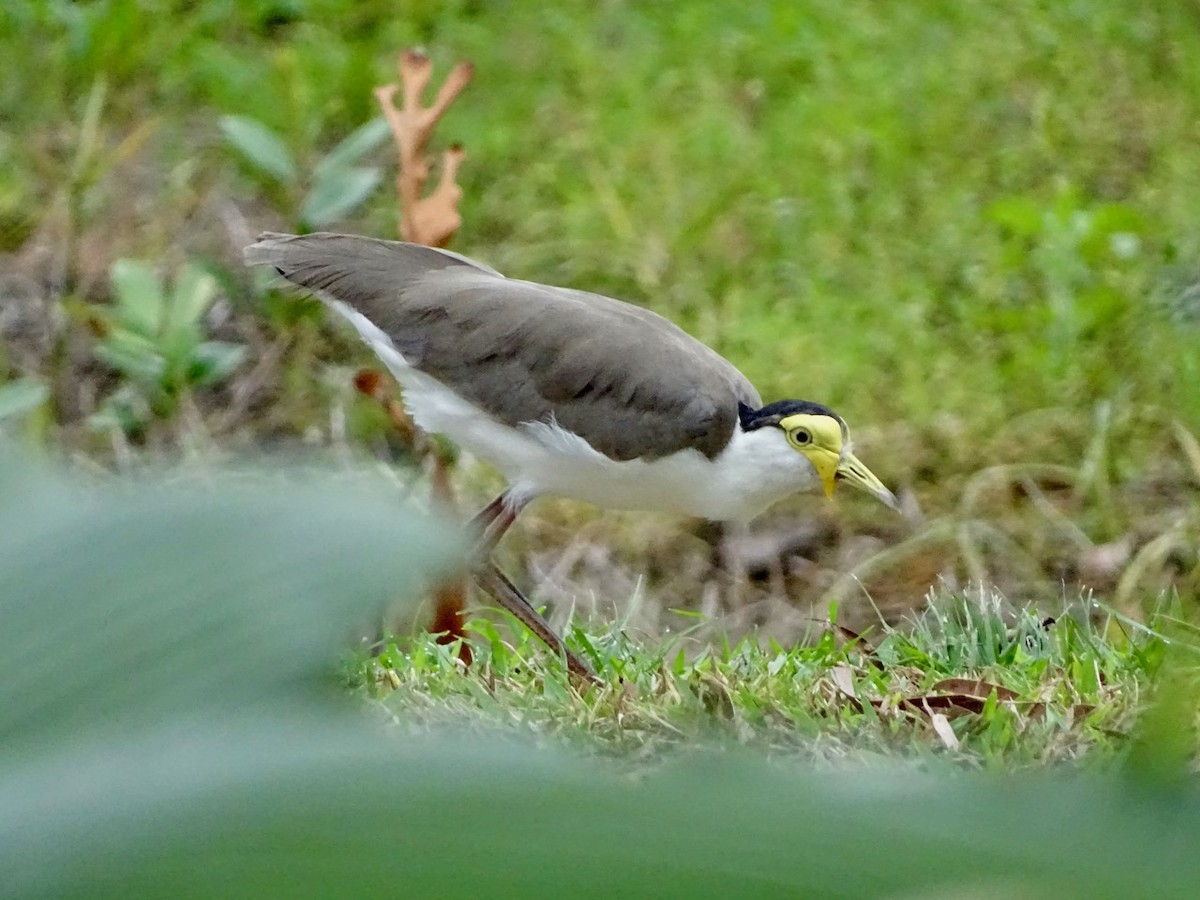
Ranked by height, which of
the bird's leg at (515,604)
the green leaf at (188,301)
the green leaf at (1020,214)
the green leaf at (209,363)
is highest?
the green leaf at (1020,214)

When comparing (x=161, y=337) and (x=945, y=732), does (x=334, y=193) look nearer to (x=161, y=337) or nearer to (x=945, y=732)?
(x=161, y=337)

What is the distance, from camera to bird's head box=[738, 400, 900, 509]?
9.91 ft

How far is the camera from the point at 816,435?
3.04 metres

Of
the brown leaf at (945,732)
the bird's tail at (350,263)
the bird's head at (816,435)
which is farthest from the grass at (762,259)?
the bird's tail at (350,263)

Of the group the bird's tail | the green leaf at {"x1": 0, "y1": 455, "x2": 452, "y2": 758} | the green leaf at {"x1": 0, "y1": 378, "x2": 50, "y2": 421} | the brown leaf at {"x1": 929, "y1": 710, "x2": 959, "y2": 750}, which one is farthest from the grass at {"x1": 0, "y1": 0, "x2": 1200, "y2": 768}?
the green leaf at {"x1": 0, "y1": 455, "x2": 452, "y2": 758}

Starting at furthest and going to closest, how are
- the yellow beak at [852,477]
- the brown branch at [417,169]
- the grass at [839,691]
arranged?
the brown branch at [417,169]
the yellow beak at [852,477]
the grass at [839,691]

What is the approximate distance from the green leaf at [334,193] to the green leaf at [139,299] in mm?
394

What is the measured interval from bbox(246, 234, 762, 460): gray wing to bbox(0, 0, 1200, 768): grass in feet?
1.22

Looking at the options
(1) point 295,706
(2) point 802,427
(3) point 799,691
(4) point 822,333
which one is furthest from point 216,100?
(1) point 295,706

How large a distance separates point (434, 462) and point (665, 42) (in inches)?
115

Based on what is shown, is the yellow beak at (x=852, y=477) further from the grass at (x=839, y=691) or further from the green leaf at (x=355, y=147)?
the green leaf at (x=355, y=147)

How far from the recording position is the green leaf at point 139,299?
3.88 metres

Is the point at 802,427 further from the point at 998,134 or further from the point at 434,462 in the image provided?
the point at 998,134

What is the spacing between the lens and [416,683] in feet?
8.86
